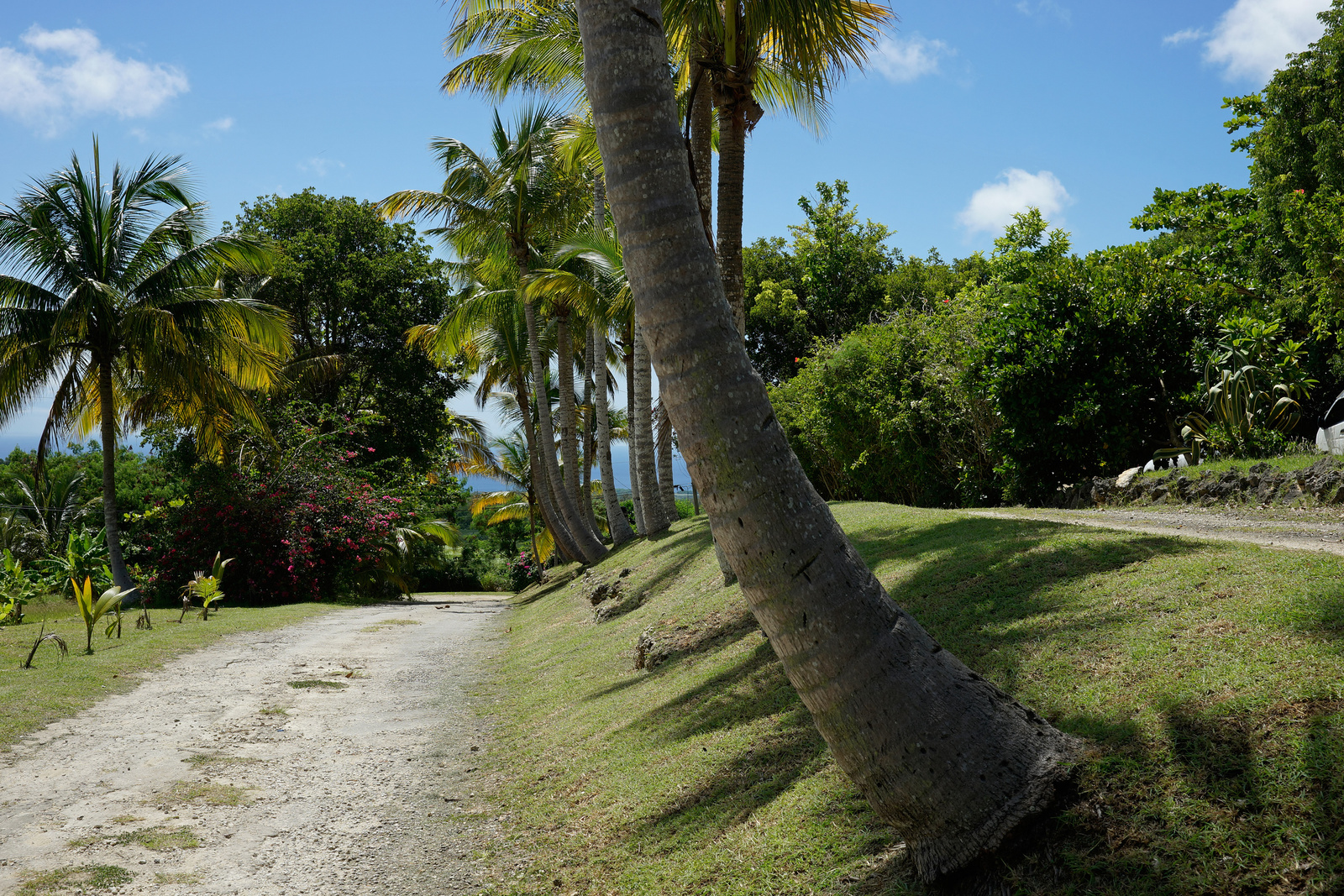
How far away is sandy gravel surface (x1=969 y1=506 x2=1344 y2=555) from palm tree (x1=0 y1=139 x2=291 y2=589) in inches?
695

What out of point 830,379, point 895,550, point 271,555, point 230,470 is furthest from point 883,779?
point 230,470

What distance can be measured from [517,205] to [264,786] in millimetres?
17432

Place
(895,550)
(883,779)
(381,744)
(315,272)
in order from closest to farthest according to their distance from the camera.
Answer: (883,779) → (381,744) → (895,550) → (315,272)

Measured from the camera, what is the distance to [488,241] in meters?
22.0

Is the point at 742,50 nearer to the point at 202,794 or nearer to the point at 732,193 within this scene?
the point at 732,193

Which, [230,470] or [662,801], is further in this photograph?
[230,470]

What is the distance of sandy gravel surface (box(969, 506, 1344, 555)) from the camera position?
600cm

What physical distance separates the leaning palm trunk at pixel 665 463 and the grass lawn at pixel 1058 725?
13.6 metres

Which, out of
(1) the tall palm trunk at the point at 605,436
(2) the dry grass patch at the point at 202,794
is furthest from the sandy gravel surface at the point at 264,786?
(1) the tall palm trunk at the point at 605,436

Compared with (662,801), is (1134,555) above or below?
above

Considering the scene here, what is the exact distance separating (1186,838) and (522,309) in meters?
23.7

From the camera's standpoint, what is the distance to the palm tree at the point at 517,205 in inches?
835

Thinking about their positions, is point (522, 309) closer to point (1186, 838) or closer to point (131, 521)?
point (131, 521)

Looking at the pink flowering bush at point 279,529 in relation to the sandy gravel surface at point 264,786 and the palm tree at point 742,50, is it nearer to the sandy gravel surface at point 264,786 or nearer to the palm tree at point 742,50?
the sandy gravel surface at point 264,786
